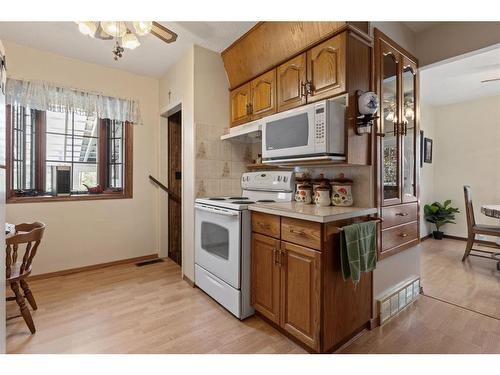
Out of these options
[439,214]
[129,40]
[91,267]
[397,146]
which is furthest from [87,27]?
[439,214]

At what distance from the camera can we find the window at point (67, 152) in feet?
8.59

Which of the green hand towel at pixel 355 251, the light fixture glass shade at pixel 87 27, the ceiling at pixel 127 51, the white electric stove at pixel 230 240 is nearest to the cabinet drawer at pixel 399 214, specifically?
the green hand towel at pixel 355 251

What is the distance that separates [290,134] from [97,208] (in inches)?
99.6

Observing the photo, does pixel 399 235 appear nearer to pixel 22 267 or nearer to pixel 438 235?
pixel 22 267

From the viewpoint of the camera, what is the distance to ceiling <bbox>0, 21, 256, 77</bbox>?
2223 mm

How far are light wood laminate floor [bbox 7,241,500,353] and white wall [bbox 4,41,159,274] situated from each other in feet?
1.72

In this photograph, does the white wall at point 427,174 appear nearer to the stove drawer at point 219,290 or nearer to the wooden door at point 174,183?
the stove drawer at point 219,290

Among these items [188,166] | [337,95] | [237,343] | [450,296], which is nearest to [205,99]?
[188,166]

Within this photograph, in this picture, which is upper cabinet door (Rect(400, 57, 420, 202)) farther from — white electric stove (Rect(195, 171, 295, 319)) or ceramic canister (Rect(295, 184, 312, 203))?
white electric stove (Rect(195, 171, 295, 319))

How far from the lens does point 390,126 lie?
2.00m

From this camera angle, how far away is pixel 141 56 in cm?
275

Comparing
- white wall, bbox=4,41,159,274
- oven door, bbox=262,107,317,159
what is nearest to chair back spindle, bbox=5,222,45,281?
white wall, bbox=4,41,159,274

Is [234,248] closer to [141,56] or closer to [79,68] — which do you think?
[141,56]
